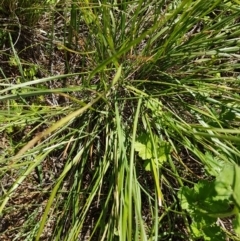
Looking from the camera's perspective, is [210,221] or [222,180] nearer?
[222,180]

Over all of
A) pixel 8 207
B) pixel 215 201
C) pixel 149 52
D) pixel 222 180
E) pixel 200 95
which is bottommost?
pixel 8 207

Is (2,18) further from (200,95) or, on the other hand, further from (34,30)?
(200,95)

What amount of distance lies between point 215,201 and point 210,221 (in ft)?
0.26

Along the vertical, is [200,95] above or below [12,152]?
above

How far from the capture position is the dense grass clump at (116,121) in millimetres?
1108

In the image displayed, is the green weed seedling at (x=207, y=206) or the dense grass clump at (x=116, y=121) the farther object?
the dense grass clump at (x=116, y=121)

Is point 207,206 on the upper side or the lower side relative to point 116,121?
lower

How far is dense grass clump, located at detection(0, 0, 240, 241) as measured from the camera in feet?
3.64

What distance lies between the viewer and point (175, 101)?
124 cm

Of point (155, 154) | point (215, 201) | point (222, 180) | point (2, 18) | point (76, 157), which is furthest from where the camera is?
point (2, 18)

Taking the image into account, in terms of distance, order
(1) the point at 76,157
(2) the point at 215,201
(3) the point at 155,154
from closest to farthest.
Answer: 1. (2) the point at 215,201
2. (3) the point at 155,154
3. (1) the point at 76,157

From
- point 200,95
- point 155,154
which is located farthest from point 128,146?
point 200,95

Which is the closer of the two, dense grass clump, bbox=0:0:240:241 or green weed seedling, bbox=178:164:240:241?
green weed seedling, bbox=178:164:240:241

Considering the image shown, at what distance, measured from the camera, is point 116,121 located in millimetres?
1098
